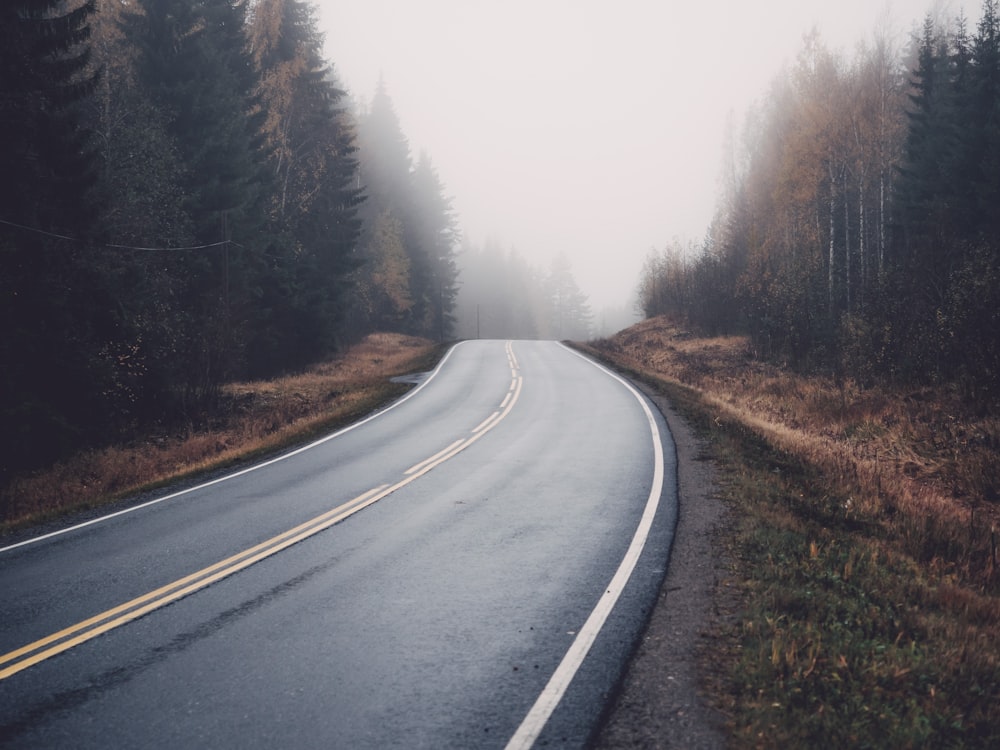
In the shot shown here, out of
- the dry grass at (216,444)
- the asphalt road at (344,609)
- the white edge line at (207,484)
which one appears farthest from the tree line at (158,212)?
the asphalt road at (344,609)

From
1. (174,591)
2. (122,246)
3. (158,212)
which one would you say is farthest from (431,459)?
(158,212)

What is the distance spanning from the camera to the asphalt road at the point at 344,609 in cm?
407

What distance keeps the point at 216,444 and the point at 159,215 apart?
1025 centimetres

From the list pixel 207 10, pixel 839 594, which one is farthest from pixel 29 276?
pixel 207 10

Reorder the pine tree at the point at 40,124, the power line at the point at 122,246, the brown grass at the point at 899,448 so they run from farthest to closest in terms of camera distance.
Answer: the power line at the point at 122,246, the pine tree at the point at 40,124, the brown grass at the point at 899,448

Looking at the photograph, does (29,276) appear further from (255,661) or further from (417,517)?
(255,661)

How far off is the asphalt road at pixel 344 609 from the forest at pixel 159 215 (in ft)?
26.6

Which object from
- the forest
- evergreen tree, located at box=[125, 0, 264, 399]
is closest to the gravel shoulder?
the forest

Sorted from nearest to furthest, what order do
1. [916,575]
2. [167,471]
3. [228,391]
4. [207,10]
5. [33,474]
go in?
[916,575], [167,471], [33,474], [228,391], [207,10]

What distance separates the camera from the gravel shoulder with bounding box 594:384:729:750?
3859 mm

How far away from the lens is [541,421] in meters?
15.5

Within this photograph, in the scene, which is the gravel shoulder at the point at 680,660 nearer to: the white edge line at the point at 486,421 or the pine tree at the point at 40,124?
the white edge line at the point at 486,421

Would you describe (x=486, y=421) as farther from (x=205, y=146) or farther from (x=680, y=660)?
(x=205, y=146)

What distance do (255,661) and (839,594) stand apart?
493cm
